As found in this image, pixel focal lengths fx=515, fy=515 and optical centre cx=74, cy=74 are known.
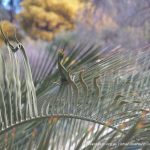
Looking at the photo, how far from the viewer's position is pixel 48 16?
64.9ft

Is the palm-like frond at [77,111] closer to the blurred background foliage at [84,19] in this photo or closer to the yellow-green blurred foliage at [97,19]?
the blurred background foliage at [84,19]

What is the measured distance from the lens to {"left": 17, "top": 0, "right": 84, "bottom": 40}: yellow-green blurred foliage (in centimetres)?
1906

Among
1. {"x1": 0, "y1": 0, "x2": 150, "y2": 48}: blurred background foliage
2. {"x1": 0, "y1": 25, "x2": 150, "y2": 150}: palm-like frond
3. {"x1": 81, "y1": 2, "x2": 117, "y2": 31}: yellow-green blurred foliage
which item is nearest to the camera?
{"x1": 0, "y1": 25, "x2": 150, "y2": 150}: palm-like frond

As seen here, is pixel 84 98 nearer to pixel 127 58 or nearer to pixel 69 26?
pixel 127 58

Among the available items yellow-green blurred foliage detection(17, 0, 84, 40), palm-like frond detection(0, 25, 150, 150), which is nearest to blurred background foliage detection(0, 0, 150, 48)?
yellow-green blurred foliage detection(17, 0, 84, 40)

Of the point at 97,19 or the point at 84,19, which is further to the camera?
the point at 84,19

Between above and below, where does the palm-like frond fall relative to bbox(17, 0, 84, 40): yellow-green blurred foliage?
below

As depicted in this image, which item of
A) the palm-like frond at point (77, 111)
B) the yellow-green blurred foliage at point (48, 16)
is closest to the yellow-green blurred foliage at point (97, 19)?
the yellow-green blurred foliage at point (48, 16)

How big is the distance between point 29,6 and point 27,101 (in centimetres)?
1801

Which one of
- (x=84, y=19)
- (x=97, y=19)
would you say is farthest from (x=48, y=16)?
(x=97, y=19)

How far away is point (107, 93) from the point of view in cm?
216

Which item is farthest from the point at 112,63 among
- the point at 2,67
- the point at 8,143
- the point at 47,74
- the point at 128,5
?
the point at 128,5

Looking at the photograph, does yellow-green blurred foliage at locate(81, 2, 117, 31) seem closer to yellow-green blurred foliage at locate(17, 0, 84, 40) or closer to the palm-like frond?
yellow-green blurred foliage at locate(17, 0, 84, 40)

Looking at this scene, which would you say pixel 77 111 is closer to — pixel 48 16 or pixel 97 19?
pixel 97 19
